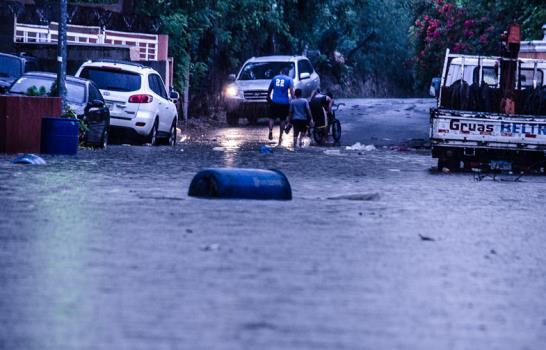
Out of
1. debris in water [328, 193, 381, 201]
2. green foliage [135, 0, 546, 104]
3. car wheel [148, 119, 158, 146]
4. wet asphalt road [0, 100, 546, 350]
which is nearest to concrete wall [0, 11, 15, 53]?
car wheel [148, 119, 158, 146]

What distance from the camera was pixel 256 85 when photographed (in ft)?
143

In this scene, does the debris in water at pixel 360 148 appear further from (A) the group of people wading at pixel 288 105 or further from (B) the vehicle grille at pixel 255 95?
(B) the vehicle grille at pixel 255 95

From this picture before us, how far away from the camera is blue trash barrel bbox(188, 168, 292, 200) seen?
15883mm

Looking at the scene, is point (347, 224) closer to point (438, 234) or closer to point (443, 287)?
point (438, 234)

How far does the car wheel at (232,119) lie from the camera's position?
145ft

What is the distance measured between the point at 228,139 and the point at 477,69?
1057 centimetres

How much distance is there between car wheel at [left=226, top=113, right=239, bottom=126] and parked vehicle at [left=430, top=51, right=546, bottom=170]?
1869 cm

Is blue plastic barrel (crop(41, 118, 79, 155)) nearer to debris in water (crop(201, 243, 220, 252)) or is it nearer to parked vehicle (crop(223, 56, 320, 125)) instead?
debris in water (crop(201, 243, 220, 252))

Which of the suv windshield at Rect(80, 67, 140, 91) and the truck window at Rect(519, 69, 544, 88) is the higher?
the truck window at Rect(519, 69, 544, 88)

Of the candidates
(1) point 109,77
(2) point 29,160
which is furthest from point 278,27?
(2) point 29,160

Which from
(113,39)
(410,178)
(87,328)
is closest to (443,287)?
(87,328)

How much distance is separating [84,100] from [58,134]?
8.70 ft

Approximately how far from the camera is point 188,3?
150ft

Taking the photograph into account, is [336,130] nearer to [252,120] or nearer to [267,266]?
[252,120]
